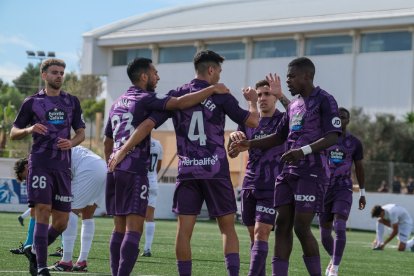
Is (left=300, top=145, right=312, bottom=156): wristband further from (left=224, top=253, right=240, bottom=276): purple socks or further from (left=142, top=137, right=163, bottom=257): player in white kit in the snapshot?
(left=142, top=137, right=163, bottom=257): player in white kit

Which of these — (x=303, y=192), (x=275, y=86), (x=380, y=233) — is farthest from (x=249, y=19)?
(x=303, y=192)

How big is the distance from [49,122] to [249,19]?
51696 millimetres

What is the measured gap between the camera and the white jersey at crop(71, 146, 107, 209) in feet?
44.8

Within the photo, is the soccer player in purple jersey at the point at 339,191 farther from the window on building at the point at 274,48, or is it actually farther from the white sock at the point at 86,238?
the window on building at the point at 274,48

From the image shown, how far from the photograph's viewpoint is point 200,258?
54.0 feet

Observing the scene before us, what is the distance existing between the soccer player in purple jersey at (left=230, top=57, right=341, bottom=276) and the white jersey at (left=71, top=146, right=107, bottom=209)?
11.3 feet

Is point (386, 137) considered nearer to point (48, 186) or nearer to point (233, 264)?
point (48, 186)

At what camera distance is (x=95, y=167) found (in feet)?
46.0

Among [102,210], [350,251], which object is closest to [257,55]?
[102,210]

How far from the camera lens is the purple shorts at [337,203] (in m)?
14.6

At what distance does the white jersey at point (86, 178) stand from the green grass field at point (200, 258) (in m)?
0.85

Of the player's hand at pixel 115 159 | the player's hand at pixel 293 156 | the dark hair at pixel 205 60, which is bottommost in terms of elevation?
the player's hand at pixel 115 159

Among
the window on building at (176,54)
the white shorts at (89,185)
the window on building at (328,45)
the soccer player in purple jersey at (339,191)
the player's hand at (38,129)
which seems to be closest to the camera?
the player's hand at (38,129)

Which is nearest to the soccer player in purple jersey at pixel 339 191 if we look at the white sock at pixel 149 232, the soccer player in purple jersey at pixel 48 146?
the white sock at pixel 149 232
